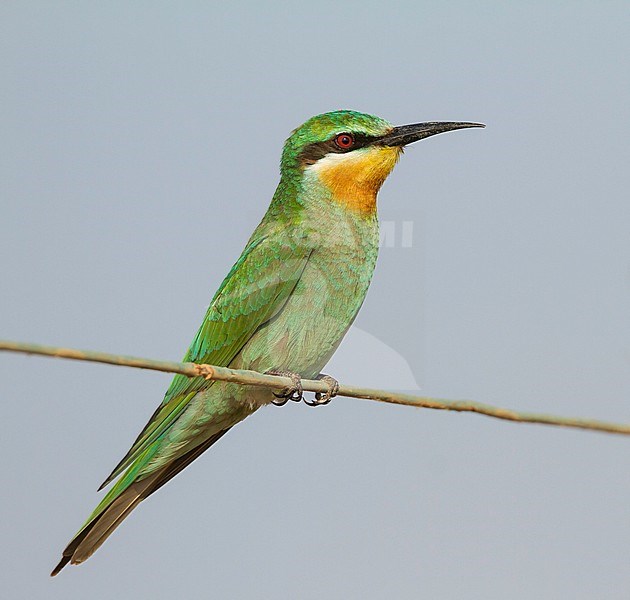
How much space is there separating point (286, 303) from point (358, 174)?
30cm

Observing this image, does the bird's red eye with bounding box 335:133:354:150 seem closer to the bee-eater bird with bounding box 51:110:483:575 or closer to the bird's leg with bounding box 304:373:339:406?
the bee-eater bird with bounding box 51:110:483:575

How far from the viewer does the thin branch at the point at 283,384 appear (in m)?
0.78

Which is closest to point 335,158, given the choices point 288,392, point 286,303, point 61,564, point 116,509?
point 286,303

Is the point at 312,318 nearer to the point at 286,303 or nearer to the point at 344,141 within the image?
the point at 286,303

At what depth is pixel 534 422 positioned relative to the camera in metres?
0.99

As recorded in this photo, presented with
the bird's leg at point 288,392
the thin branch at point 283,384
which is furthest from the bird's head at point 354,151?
the thin branch at point 283,384

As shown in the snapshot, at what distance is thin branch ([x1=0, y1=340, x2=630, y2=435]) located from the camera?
78cm

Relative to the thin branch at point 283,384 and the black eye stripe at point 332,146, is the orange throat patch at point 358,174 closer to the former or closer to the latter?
the black eye stripe at point 332,146

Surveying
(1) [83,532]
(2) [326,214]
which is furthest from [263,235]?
(1) [83,532]

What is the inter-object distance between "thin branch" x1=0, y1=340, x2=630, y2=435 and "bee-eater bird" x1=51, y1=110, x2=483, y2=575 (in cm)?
65

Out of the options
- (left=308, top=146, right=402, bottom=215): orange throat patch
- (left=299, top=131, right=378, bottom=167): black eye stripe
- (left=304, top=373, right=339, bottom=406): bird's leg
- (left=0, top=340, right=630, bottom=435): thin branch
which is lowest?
(left=304, top=373, right=339, bottom=406): bird's leg

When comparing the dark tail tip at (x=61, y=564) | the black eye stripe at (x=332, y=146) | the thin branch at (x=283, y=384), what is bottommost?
the dark tail tip at (x=61, y=564)

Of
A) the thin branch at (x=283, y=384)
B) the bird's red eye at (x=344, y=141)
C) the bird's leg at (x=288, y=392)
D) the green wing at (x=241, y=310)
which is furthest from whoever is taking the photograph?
the bird's red eye at (x=344, y=141)

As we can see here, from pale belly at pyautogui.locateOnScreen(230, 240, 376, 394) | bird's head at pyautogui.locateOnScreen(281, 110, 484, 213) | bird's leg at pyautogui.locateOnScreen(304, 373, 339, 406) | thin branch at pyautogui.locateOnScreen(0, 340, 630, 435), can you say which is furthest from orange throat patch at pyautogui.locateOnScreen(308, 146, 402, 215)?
thin branch at pyautogui.locateOnScreen(0, 340, 630, 435)
